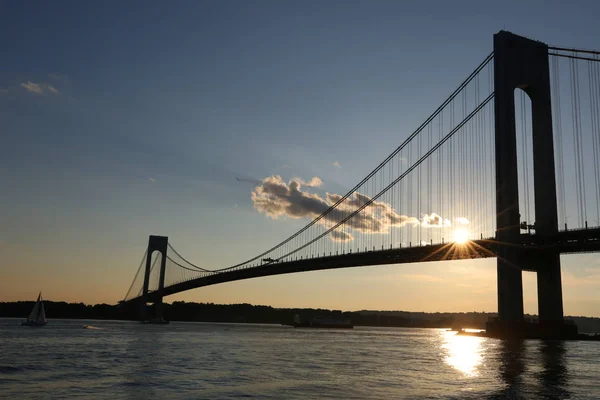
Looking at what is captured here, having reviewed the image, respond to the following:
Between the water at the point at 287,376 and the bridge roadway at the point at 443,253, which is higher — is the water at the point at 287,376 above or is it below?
below

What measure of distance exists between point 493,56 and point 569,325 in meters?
22.4

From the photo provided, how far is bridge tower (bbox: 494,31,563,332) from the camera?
4484 centimetres

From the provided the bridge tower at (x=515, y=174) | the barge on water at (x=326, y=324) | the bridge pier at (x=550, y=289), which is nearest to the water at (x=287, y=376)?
the bridge tower at (x=515, y=174)

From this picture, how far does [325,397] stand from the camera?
18.2 m

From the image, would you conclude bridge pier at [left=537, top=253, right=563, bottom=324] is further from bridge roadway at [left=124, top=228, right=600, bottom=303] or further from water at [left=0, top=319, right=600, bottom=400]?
water at [left=0, top=319, right=600, bottom=400]

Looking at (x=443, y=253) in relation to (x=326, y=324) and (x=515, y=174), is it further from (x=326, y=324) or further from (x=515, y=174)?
(x=326, y=324)

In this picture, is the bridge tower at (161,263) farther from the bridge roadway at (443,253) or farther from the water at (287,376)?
the water at (287,376)

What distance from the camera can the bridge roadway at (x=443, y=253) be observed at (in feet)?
141

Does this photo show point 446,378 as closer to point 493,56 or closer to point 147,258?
point 493,56

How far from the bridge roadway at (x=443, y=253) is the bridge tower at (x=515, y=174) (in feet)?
2.33

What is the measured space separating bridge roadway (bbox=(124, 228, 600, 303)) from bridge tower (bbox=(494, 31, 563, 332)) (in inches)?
27.9

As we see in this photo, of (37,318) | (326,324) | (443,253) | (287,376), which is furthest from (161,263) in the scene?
(287,376)

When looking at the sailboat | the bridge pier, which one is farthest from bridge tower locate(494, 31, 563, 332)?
the sailboat

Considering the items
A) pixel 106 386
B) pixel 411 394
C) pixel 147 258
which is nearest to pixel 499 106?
pixel 411 394
